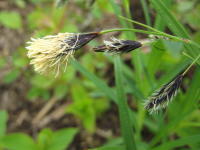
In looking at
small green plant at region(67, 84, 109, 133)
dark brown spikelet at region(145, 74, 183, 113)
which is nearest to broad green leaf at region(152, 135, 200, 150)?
dark brown spikelet at region(145, 74, 183, 113)

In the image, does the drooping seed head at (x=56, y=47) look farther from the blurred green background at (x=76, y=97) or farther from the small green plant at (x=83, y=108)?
the small green plant at (x=83, y=108)

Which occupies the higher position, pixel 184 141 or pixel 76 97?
pixel 76 97

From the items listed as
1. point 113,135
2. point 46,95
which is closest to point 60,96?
point 46,95

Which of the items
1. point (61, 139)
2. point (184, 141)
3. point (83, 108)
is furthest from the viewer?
point (83, 108)

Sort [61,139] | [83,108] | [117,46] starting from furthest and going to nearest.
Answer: [83,108] → [61,139] → [117,46]

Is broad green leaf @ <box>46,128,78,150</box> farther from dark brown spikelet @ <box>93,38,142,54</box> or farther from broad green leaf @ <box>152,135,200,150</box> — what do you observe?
dark brown spikelet @ <box>93,38,142,54</box>

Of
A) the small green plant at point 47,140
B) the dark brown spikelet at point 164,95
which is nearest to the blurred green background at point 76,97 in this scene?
the small green plant at point 47,140

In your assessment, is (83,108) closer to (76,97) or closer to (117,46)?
(76,97)

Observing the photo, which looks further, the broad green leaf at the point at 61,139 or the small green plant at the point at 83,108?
the small green plant at the point at 83,108

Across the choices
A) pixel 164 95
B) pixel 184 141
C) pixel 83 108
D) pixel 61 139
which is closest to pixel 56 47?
pixel 164 95
